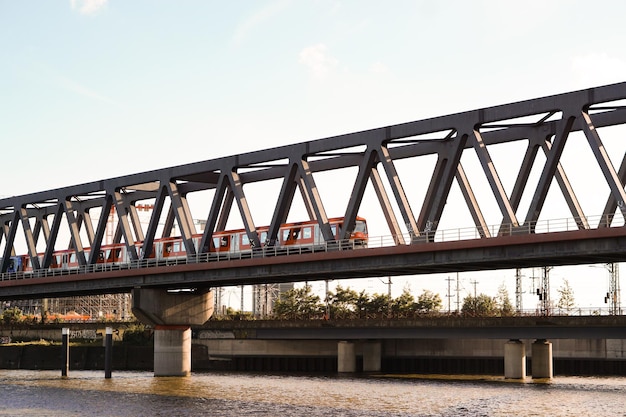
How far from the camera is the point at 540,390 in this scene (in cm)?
6756

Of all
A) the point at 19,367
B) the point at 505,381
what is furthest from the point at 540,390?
the point at 19,367

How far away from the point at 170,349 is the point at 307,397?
1975 cm

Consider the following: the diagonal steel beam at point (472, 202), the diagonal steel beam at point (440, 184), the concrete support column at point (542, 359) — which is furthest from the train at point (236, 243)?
the concrete support column at point (542, 359)

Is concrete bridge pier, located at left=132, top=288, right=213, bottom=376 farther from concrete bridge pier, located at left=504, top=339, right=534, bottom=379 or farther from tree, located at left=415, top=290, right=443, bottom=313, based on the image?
tree, located at left=415, top=290, right=443, bottom=313

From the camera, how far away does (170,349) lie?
254 feet

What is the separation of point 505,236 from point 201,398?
21.0 metres

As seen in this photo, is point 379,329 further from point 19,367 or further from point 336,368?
point 19,367

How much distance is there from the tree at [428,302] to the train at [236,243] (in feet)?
188

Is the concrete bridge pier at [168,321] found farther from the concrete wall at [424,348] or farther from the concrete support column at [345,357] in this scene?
the concrete wall at [424,348]

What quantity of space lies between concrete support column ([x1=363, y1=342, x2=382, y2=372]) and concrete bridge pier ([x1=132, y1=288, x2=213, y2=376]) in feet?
80.2

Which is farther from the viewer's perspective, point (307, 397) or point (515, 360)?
point (515, 360)

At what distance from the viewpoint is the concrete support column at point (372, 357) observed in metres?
97.9

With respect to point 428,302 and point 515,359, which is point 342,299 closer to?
point 428,302

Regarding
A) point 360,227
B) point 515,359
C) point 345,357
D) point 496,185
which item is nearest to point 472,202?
point 496,185
